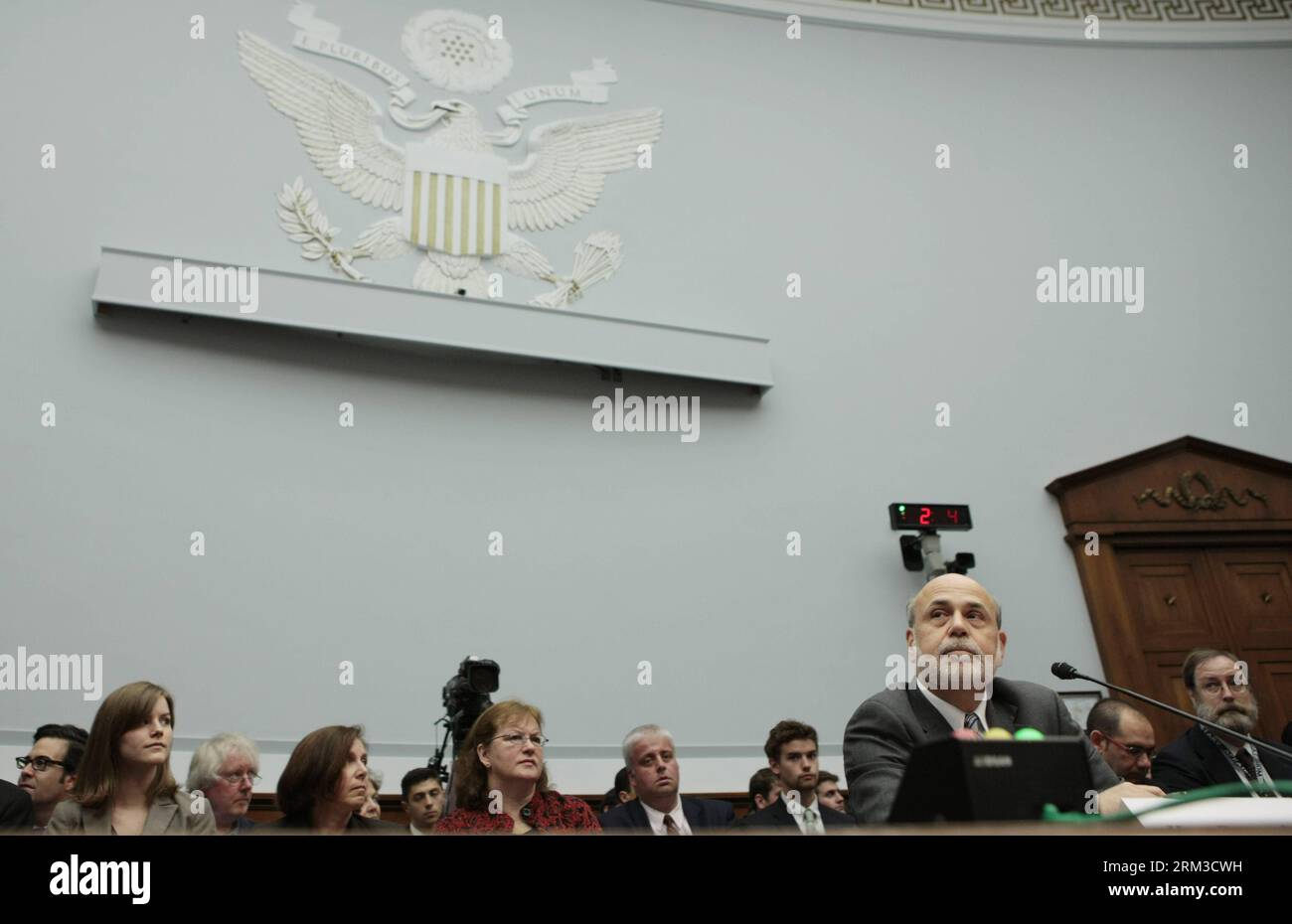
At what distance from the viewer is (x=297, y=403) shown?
17.0ft

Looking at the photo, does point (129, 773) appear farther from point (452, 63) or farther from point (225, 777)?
point (452, 63)

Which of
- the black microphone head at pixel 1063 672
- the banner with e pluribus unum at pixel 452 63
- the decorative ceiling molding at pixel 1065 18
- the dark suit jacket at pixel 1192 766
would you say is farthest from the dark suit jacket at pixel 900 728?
the decorative ceiling molding at pixel 1065 18

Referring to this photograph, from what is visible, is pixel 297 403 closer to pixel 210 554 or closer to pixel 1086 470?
pixel 210 554

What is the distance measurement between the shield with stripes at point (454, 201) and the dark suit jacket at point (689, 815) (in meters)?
3.02

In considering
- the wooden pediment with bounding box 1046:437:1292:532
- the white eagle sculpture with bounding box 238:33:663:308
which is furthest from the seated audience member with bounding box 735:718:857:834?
the wooden pediment with bounding box 1046:437:1292:532

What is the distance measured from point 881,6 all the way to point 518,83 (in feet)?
7.43

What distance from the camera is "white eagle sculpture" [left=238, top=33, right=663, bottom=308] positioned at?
5.52 m

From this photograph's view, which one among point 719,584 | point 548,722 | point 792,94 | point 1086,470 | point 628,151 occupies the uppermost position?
point 792,94

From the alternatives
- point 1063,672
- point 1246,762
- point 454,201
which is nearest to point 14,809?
point 1063,672

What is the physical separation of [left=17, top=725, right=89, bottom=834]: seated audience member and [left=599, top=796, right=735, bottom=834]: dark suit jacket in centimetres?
153

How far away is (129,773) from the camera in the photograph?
2.59 m

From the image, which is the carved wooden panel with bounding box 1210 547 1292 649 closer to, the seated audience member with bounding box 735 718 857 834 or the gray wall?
the gray wall

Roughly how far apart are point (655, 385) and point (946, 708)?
3.89 metres
